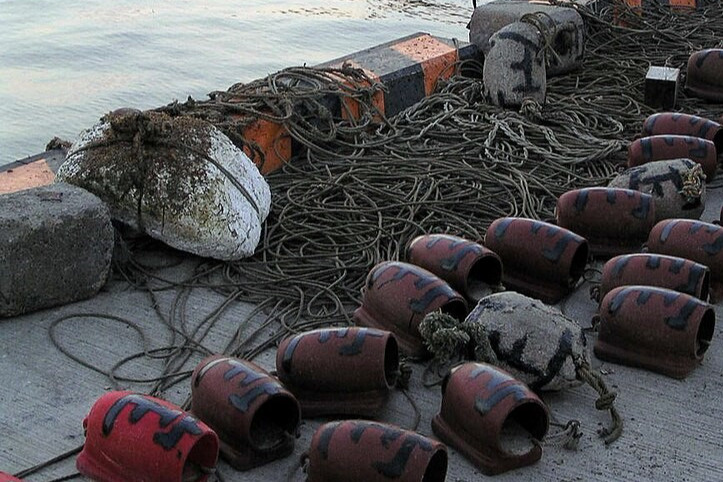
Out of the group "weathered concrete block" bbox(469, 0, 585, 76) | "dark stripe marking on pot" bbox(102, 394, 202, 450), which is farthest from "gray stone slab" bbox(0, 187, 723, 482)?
"weathered concrete block" bbox(469, 0, 585, 76)

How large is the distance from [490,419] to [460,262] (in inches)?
36.1

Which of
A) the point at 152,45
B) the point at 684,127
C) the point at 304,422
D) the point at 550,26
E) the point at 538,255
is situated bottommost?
the point at 152,45

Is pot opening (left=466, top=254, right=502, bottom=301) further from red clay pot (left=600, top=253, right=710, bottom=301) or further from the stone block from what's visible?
the stone block

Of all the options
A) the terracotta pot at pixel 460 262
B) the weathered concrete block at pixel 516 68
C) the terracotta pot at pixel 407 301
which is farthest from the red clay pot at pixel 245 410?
the weathered concrete block at pixel 516 68

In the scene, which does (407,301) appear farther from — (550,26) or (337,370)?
(550,26)

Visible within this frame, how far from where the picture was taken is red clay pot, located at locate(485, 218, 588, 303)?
390cm

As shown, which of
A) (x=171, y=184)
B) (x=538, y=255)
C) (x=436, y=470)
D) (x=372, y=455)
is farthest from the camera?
(x=171, y=184)

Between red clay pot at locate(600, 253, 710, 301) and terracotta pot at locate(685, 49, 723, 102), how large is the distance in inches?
113

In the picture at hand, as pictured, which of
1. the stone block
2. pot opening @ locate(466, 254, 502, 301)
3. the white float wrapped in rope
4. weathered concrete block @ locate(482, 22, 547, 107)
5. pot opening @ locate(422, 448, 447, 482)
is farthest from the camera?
the stone block

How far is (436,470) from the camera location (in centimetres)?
285

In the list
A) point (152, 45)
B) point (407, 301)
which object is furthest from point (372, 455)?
point (152, 45)

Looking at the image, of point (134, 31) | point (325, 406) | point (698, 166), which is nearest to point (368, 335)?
point (325, 406)

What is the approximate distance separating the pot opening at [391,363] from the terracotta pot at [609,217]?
1.32m

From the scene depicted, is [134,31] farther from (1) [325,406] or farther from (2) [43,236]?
(1) [325,406]
